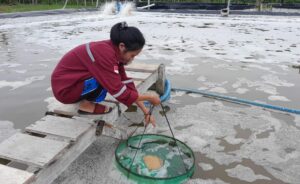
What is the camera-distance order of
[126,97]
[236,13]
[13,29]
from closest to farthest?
[126,97], [13,29], [236,13]

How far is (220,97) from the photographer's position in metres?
4.57

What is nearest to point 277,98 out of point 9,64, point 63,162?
point 63,162

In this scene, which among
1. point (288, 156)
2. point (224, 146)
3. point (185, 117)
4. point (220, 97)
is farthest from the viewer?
point (220, 97)

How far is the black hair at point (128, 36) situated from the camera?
237 centimetres

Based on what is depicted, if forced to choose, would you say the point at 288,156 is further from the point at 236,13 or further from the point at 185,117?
the point at 236,13

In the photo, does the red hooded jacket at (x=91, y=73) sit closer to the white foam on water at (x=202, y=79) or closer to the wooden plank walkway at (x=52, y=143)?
the wooden plank walkway at (x=52, y=143)

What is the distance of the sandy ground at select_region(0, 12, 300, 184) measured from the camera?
9.31 ft

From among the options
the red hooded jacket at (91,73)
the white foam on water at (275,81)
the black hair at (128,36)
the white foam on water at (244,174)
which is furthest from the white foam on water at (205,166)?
the white foam on water at (275,81)

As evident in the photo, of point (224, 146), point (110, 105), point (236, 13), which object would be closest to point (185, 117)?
point (224, 146)

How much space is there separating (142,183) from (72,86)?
1054 millimetres

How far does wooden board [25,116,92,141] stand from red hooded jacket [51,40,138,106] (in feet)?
0.72

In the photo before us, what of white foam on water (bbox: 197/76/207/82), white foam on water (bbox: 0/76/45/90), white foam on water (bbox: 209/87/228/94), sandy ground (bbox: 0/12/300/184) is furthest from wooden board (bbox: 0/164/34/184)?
white foam on water (bbox: 197/76/207/82)

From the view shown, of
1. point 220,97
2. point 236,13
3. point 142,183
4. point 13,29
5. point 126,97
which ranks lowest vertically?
point 142,183

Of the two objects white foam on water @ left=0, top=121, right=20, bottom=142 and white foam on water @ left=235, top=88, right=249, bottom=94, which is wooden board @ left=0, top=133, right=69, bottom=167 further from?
white foam on water @ left=235, top=88, right=249, bottom=94
